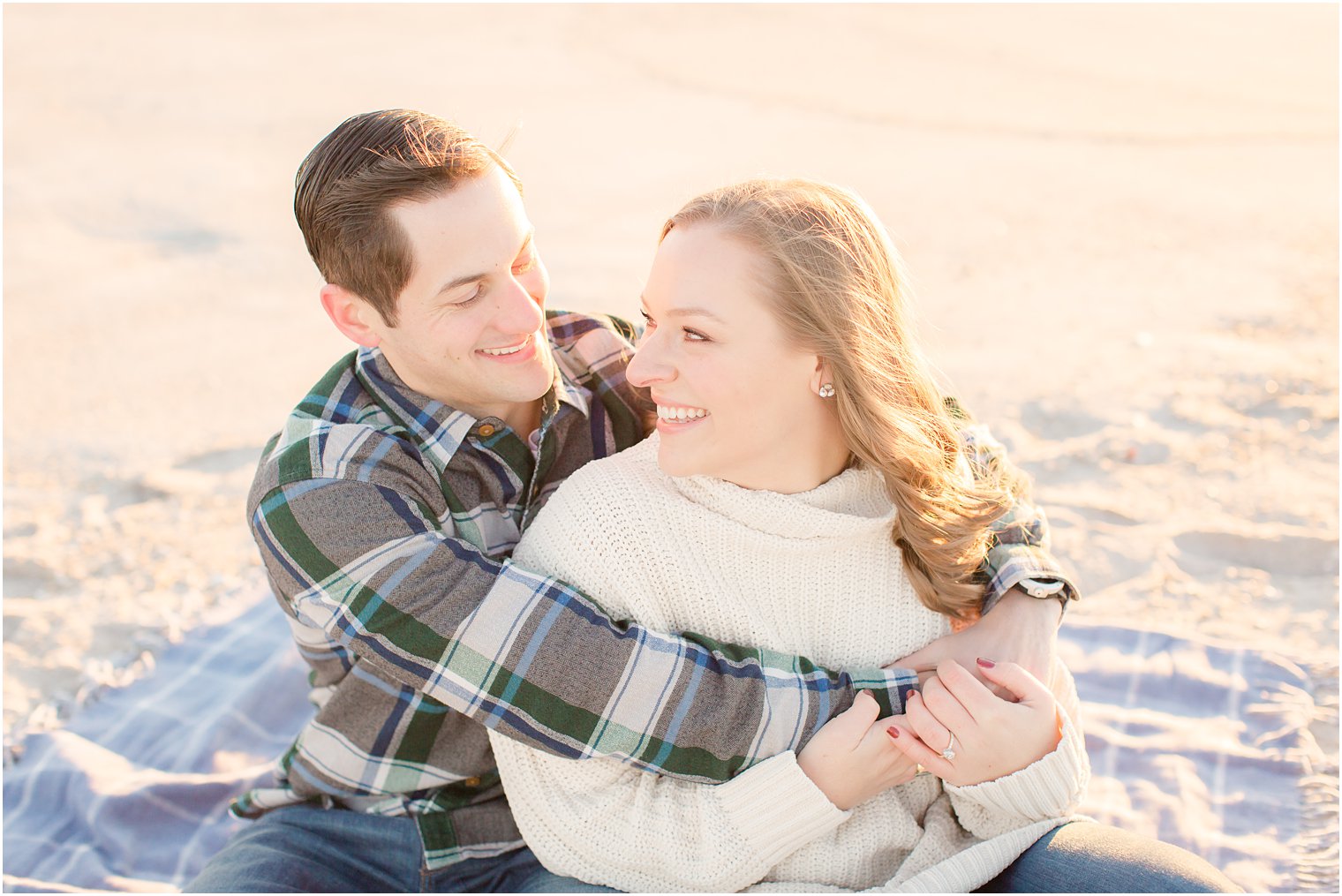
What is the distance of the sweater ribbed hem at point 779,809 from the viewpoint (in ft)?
7.28

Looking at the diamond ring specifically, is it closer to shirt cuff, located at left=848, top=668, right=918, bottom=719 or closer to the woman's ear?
shirt cuff, located at left=848, top=668, right=918, bottom=719

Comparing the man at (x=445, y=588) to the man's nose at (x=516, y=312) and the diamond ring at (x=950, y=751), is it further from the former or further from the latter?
the diamond ring at (x=950, y=751)

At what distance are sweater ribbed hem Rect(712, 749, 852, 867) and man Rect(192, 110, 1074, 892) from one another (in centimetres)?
5

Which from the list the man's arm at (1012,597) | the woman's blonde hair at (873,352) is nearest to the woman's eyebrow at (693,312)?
the woman's blonde hair at (873,352)

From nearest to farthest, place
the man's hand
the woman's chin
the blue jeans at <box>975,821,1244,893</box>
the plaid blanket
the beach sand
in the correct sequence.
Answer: the blue jeans at <box>975,821,1244,893</box>, the woman's chin, the man's hand, the plaid blanket, the beach sand

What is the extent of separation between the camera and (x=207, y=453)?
5344 mm

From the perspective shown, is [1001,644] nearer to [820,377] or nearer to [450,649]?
[820,377]

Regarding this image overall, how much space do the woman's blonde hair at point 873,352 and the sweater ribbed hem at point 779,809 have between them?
0.52 m

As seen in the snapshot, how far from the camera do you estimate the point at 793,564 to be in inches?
96.4

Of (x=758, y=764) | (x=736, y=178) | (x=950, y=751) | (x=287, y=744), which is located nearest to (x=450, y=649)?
(x=758, y=764)

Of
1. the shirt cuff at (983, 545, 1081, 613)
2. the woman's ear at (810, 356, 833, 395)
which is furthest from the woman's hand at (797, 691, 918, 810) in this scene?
the woman's ear at (810, 356, 833, 395)

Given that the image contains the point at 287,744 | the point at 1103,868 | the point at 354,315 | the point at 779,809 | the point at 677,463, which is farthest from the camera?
the point at 287,744

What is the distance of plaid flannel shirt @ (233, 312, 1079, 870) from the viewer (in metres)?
2.21

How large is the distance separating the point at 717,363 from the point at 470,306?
590 millimetres
